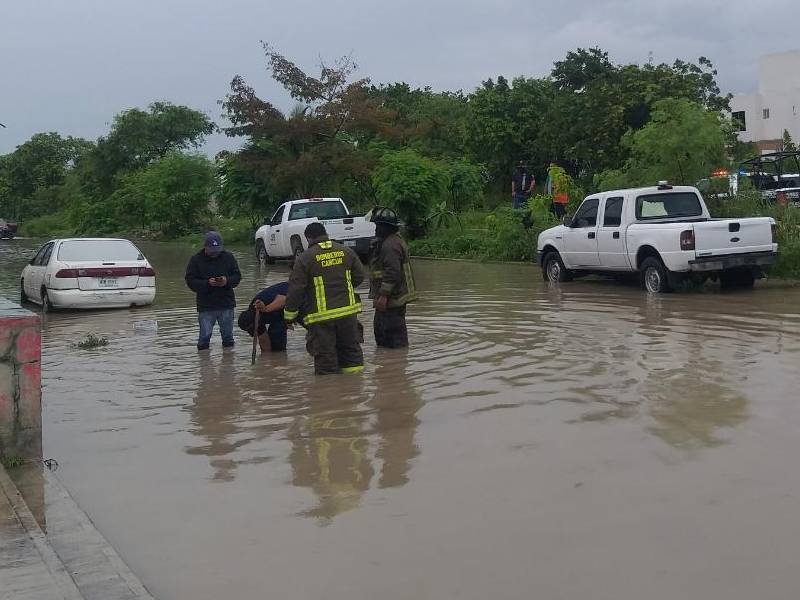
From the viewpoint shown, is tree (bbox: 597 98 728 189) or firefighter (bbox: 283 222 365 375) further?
tree (bbox: 597 98 728 189)

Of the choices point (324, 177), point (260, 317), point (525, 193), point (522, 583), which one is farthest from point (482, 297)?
point (324, 177)

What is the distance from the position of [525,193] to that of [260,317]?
16.6 m

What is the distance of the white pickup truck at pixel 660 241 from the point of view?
15.4m

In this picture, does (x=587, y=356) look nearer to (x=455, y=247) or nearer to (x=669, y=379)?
(x=669, y=379)

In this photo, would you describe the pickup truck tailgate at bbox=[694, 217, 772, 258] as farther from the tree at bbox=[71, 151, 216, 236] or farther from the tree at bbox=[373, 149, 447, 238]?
the tree at bbox=[71, 151, 216, 236]

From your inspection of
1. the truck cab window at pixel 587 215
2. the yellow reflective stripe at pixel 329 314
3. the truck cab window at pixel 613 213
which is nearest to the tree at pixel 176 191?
the truck cab window at pixel 587 215

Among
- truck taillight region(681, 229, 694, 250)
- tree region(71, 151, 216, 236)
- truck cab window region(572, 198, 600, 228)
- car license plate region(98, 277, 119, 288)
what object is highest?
tree region(71, 151, 216, 236)

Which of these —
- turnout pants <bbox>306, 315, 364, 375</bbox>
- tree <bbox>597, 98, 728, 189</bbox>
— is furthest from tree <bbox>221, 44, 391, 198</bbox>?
turnout pants <bbox>306, 315, 364, 375</bbox>

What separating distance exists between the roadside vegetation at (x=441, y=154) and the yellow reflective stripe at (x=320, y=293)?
1012cm

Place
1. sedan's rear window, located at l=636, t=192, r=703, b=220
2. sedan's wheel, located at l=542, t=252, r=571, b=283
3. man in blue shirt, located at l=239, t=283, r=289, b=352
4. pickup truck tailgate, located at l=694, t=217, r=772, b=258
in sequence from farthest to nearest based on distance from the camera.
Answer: sedan's wheel, located at l=542, t=252, r=571, b=283 → sedan's rear window, located at l=636, t=192, r=703, b=220 → pickup truck tailgate, located at l=694, t=217, r=772, b=258 → man in blue shirt, located at l=239, t=283, r=289, b=352

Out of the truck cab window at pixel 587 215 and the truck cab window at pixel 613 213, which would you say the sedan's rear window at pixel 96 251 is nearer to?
the truck cab window at pixel 587 215

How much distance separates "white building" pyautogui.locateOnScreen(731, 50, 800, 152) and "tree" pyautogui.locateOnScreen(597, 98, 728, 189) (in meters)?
55.4

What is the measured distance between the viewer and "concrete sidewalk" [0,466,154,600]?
14.8 ft

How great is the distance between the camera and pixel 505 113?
4806 centimetres
